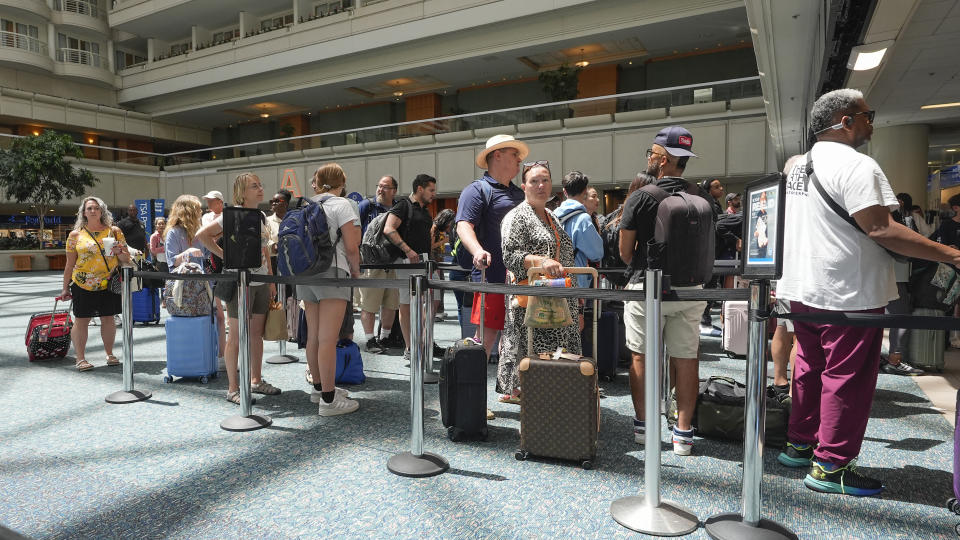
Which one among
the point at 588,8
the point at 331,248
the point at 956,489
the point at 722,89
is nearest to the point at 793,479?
the point at 956,489

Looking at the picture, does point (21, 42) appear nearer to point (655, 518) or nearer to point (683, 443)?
point (683, 443)

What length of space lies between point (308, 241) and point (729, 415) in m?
2.64

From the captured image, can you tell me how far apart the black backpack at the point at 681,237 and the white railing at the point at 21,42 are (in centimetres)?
3208

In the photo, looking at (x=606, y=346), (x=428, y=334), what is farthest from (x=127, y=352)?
(x=606, y=346)

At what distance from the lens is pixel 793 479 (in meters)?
2.58

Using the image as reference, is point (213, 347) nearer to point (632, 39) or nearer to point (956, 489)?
point (956, 489)

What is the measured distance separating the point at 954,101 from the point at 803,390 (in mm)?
9249

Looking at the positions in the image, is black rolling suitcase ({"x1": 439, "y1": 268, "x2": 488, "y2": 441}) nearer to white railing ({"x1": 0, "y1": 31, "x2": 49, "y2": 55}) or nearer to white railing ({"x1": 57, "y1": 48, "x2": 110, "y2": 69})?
white railing ({"x1": 0, "y1": 31, "x2": 49, "y2": 55})

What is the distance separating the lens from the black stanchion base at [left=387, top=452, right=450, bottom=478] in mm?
2621

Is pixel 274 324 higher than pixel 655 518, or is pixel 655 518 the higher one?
pixel 274 324

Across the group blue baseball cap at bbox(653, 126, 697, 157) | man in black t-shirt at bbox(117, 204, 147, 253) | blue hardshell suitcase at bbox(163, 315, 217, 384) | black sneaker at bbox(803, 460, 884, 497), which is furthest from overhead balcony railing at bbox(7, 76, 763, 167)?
blue hardshell suitcase at bbox(163, 315, 217, 384)

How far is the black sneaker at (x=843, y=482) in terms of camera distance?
2.38 m

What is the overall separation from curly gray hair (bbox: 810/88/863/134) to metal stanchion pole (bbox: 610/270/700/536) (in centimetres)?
119

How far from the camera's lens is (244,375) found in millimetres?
3398
